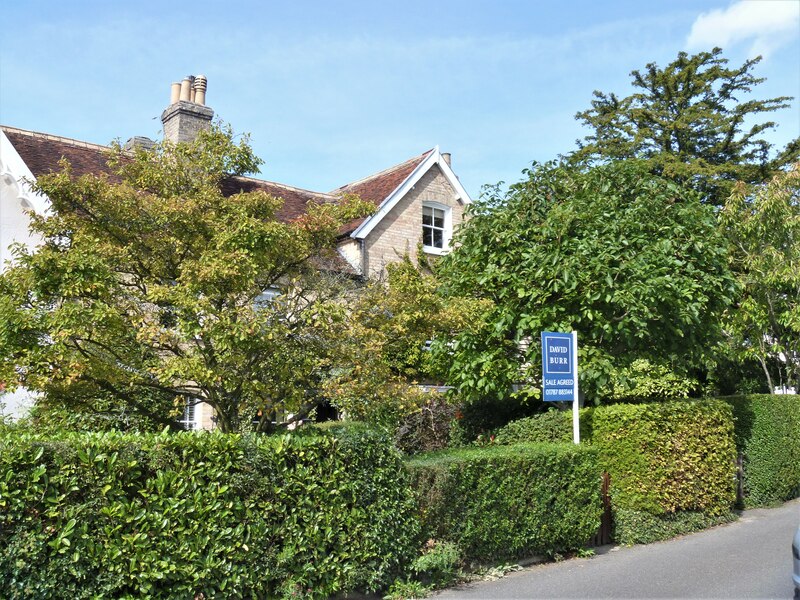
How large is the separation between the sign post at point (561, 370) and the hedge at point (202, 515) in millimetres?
3709

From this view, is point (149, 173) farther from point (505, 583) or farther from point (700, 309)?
point (700, 309)

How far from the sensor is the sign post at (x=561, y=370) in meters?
11.9

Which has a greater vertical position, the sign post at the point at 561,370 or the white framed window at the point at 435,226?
the white framed window at the point at 435,226

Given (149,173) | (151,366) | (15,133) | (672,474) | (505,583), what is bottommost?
(505,583)

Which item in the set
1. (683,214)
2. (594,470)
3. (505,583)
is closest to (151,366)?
(505,583)

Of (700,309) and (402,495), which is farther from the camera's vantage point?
(700,309)

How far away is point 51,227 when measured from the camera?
9.93 metres

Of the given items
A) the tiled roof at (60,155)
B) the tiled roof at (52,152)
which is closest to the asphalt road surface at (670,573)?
the tiled roof at (60,155)

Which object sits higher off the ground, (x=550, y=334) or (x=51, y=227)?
(x=51, y=227)

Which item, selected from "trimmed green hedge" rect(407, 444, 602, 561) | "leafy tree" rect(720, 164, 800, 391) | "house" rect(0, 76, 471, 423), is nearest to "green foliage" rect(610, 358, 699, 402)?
"leafy tree" rect(720, 164, 800, 391)

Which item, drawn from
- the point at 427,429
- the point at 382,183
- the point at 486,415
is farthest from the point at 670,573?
the point at 382,183

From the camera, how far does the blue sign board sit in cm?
1190

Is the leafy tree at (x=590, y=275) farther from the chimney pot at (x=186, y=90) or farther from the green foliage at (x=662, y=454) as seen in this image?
the chimney pot at (x=186, y=90)

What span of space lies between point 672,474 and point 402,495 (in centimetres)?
585
